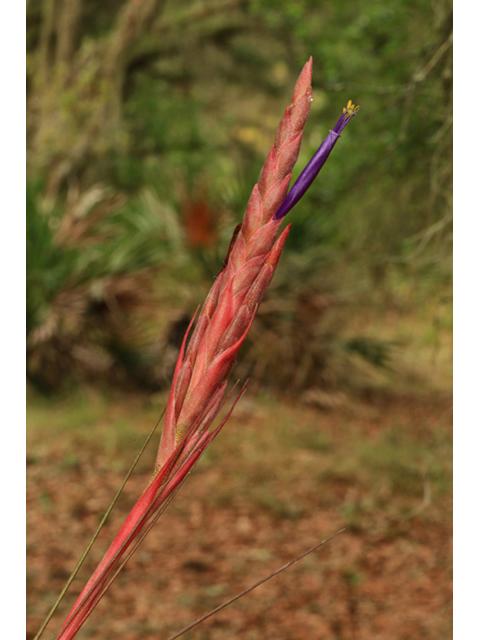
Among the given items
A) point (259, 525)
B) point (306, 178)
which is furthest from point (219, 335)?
point (259, 525)

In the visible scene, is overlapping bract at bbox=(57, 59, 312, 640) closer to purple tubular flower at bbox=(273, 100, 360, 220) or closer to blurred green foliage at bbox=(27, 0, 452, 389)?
purple tubular flower at bbox=(273, 100, 360, 220)

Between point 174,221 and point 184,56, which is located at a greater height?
point 184,56

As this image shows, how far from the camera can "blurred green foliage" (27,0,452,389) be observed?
3223 mm

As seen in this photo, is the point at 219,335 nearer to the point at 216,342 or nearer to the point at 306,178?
the point at 216,342

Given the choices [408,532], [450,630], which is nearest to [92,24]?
[408,532]

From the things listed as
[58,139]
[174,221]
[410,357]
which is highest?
[58,139]

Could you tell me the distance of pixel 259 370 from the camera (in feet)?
19.4

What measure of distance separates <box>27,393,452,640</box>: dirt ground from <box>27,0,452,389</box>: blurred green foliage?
655 mm

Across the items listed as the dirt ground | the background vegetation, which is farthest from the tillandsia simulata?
the dirt ground

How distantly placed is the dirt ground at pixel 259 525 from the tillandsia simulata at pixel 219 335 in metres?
2.11

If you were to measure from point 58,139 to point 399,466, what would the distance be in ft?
16.8

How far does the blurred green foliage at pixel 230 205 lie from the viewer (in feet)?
10.6

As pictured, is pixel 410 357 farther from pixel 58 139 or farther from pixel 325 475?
pixel 58 139

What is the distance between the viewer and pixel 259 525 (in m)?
4.08
